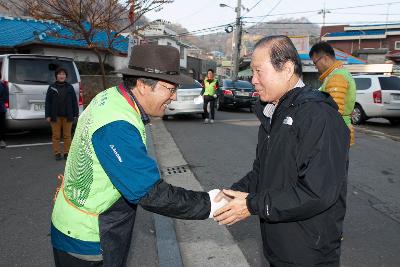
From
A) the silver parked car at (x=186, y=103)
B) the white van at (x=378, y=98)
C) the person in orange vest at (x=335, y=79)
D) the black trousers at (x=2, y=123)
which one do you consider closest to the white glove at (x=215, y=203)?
the person in orange vest at (x=335, y=79)

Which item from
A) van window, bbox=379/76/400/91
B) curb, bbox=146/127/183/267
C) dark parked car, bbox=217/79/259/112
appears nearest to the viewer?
curb, bbox=146/127/183/267

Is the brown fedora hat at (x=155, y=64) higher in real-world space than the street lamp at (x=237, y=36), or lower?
lower

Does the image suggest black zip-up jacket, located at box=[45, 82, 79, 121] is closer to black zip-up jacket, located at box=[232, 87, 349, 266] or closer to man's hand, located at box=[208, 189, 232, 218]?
man's hand, located at box=[208, 189, 232, 218]

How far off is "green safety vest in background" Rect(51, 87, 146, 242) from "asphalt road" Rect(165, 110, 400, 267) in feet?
7.07

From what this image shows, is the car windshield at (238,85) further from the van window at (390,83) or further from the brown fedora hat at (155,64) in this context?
the brown fedora hat at (155,64)

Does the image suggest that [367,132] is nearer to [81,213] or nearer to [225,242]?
[225,242]

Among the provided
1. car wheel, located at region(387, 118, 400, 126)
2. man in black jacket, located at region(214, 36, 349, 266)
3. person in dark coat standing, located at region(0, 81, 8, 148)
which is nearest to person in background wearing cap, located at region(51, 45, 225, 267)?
man in black jacket, located at region(214, 36, 349, 266)

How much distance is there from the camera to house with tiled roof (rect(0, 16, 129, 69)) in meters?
20.9

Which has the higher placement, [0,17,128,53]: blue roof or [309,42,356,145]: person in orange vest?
[0,17,128,53]: blue roof

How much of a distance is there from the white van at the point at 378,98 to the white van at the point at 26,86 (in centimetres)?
1017

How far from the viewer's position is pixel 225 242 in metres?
4.08

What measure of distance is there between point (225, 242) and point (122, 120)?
268 centimetres

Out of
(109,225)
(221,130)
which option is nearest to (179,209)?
(109,225)

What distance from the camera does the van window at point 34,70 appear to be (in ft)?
29.1
